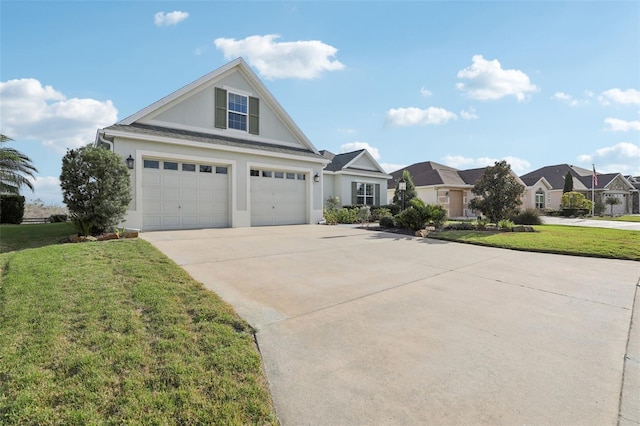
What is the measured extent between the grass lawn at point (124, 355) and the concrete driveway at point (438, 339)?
1.12ft

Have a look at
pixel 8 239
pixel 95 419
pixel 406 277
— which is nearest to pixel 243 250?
pixel 406 277

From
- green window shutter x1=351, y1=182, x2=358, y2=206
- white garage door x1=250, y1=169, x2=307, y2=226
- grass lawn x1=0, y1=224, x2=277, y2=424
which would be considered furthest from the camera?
green window shutter x1=351, y1=182, x2=358, y2=206

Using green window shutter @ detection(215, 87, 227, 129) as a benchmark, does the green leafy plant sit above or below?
below

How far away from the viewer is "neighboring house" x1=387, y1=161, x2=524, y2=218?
26.2 m

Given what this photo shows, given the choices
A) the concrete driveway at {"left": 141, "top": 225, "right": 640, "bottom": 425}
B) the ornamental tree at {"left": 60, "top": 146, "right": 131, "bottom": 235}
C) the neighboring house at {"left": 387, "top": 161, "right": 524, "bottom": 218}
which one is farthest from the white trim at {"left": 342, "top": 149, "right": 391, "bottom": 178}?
the concrete driveway at {"left": 141, "top": 225, "right": 640, "bottom": 425}

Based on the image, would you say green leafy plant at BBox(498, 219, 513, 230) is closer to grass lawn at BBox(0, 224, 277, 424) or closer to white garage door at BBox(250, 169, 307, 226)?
white garage door at BBox(250, 169, 307, 226)

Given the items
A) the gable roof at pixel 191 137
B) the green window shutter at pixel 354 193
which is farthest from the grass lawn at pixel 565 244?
the green window shutter at pixel 354 193

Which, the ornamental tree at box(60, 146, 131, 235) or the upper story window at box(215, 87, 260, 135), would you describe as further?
the upper story window at box(215, 87, 260, 135)

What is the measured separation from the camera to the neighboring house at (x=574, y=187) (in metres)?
31.2

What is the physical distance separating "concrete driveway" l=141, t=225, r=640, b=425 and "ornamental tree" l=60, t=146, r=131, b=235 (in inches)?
148

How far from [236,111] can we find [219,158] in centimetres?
276

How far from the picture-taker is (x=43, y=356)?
261 centimetres

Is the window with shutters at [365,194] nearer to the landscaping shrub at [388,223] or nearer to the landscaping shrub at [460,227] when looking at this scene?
the landscaping shrub at [388,223]

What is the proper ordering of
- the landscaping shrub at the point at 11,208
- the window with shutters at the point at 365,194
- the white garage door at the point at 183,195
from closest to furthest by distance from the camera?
1. the white garage door at the point at 183,195
2. the landscaping shrub at the point at 11,208
3. the window with shutters at the point at 365,194
